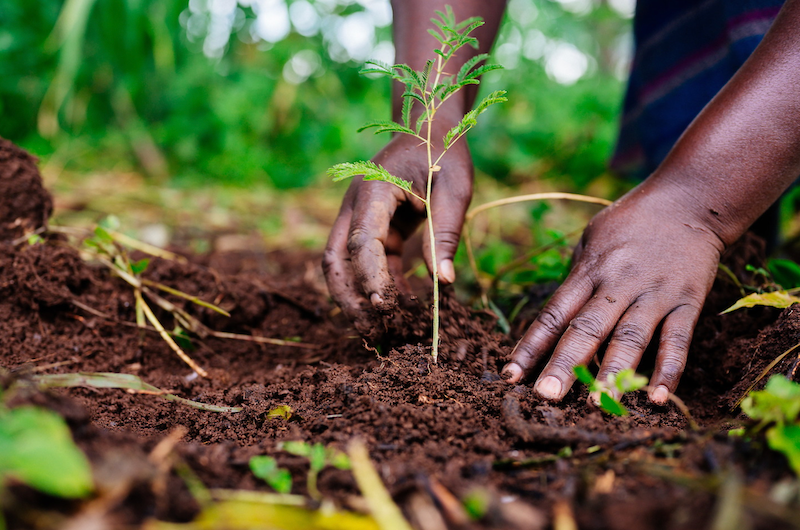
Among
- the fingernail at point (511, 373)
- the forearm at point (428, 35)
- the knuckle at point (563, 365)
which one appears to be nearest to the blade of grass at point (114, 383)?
the fingernail at point (511, 373)

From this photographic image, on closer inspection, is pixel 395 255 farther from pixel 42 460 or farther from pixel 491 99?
pixel 42 460

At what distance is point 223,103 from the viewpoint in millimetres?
4762

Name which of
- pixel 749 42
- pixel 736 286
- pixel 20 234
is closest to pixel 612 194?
pixel 749 42

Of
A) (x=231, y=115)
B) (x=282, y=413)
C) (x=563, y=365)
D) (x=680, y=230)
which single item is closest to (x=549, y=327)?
(x=563, y=365)

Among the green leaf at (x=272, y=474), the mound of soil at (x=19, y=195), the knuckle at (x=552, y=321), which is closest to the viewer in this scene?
the green leaf at (x=272, y=474)

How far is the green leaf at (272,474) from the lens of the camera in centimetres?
79

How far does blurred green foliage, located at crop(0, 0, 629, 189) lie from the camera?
15.2 feet

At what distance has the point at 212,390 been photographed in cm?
145

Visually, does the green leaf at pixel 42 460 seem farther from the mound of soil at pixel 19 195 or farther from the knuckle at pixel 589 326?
the mound of soil at pixel 19 195

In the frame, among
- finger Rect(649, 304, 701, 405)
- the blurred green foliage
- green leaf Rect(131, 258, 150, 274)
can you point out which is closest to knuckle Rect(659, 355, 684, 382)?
finger Rect(649, 304, 701, 405)

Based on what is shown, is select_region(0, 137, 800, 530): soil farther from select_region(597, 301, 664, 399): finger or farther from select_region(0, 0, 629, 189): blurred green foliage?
select_region(0, 0, 629, 189): blurred green foliage

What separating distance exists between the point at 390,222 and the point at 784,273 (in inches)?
52.7

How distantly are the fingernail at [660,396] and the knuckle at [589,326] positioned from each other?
18 centimetres

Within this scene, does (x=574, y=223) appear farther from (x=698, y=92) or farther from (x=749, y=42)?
(x=749, y=42)
